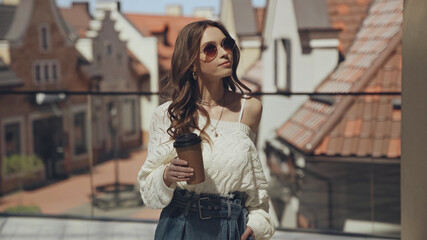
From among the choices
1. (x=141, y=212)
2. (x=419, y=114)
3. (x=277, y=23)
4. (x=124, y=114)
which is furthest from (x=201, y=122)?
(x=124, y=114)

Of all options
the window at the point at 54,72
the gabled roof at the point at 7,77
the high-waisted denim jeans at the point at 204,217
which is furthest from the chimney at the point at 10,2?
the high-waisted denim jeans at the point at 204,217

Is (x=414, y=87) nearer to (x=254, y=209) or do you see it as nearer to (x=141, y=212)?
(x=254, y=209)

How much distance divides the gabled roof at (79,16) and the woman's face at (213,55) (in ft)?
153

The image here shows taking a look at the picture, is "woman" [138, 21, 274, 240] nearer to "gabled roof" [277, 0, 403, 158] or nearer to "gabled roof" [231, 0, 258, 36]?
"gabled roof" [277, 0, 403, 158]

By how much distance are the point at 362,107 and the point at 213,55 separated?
34.3 feet

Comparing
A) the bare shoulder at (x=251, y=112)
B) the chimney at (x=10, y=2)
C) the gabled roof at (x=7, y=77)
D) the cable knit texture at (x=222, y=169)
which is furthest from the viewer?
the chimney at (x=10, y=2)

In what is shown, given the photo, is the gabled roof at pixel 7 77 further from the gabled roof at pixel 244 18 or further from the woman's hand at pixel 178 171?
the woman's hand at pixel 178 171

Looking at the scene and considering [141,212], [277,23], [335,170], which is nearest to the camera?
[335,170]

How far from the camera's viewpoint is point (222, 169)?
2129 millimetres

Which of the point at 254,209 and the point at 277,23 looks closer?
the point at 254,209

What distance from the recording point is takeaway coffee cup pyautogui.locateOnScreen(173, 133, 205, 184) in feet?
6.55

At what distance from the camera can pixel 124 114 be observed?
43.7 meters

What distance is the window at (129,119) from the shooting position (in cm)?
4229

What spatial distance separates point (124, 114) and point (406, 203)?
41403 mm
